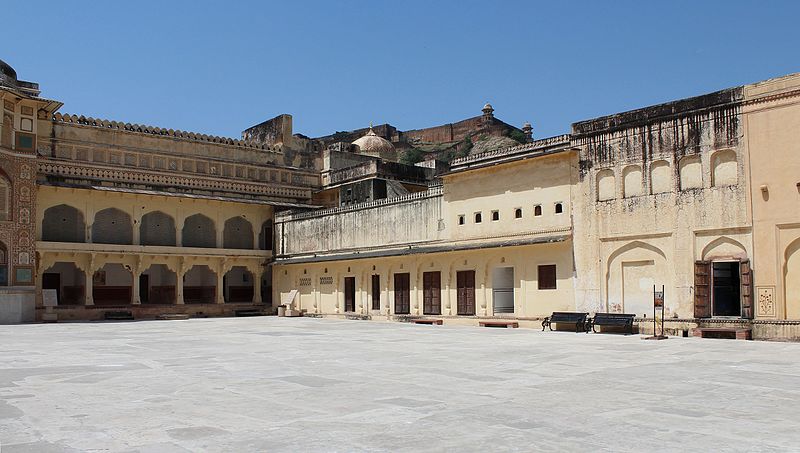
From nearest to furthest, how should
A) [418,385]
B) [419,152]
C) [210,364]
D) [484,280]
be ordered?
[418,385]
[210,364]
[484,280]
[419,152]

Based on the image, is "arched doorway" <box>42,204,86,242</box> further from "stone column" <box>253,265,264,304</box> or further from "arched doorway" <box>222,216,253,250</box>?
"stone column" <box>253,265,264,304</box>

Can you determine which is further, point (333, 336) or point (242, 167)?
point (242, 167)

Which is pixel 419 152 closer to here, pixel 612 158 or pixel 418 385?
pixel 612 158

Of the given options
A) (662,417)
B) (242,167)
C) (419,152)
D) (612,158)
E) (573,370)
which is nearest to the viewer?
(662,417)

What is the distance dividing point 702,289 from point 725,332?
1445 mm

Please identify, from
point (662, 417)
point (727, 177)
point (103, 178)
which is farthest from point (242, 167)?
point (662, 417)

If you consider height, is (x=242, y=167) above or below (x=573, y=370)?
above

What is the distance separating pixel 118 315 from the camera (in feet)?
105

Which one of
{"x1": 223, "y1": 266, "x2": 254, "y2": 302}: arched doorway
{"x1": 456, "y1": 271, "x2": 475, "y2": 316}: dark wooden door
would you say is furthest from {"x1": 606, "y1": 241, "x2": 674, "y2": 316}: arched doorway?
{"x1": 223, "y1": 266, "x2": 254, "y2": 302}: arched doorway

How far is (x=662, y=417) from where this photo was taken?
7762mm

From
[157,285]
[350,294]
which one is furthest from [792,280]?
[157,285]

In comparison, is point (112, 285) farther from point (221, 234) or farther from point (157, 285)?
point (221, 234)

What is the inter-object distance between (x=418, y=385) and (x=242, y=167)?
29.4 m

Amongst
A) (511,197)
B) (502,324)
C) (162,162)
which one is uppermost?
(162,162)
